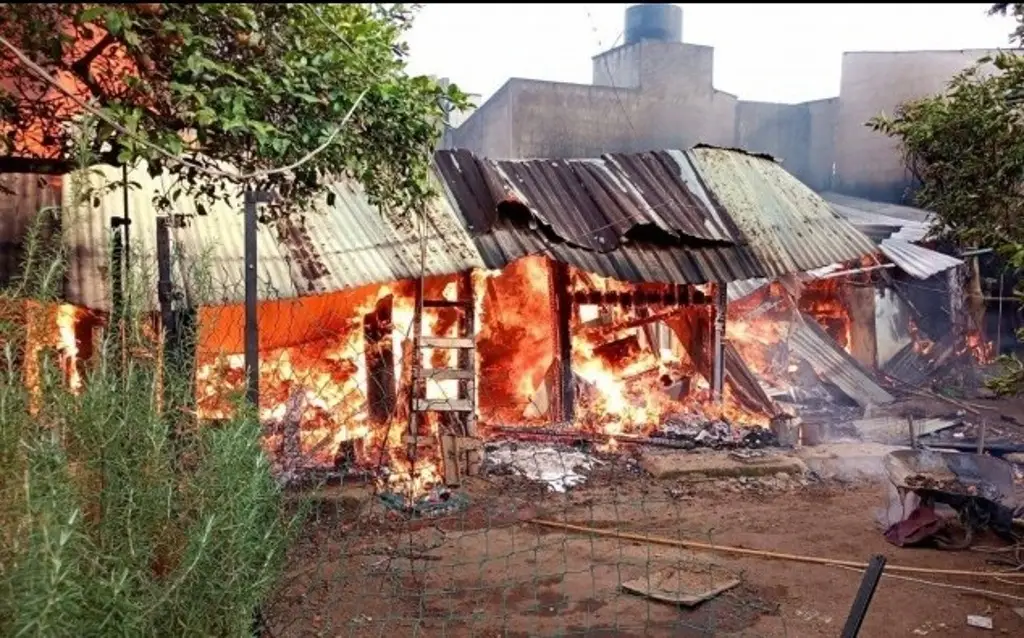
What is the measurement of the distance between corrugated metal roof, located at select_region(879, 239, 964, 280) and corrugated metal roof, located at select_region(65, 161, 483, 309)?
11.6 meters

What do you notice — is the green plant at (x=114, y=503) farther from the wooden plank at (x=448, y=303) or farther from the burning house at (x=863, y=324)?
the burning house at (x=863, y=324)

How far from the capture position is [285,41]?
220 inches

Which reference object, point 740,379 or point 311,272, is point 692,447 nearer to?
point 740,379

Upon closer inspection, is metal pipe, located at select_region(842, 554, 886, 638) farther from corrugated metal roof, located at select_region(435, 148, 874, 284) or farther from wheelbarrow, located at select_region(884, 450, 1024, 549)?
corrugated metal roof, located at select_region(435, 148, 874, 284)

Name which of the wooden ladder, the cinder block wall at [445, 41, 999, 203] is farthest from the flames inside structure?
the cinder block wall at [445, 41, 999, 203]

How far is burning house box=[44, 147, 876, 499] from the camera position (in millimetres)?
9914

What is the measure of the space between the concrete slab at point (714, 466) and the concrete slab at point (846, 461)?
0.38 m

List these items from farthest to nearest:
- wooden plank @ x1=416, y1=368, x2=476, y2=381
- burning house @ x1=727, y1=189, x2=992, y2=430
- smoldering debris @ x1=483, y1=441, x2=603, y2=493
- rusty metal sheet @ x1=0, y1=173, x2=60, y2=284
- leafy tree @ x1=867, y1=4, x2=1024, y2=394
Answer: burning house @ x1=727, y1=189, x2=992, y2=430
smoldering debris @ x1=483, y1=441, x2=603, y2=493
wooden plank @ x1=416, y1=368, x2=476, y2=381
rusty metal sheet @ x1=0, y1=173, x2=60, y2=284
leafy tree @ x1=867, y1=4, x2=1024, y2=394

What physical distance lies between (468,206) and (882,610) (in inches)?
Answer: 315

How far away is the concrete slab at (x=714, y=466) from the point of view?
10914mm

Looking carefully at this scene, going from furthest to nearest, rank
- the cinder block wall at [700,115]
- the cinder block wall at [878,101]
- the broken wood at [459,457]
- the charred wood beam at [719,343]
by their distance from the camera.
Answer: the cinder block wall at [700,115] → the cinder block wall at [878,101] → the charred wood beam at [719,343] → the broken wood at [459,457]

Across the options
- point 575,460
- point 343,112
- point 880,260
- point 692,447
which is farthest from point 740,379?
point 343,112

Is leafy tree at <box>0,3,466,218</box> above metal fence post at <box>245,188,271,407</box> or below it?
above

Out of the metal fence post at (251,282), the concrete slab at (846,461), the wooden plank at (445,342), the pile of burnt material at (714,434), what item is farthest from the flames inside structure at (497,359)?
the metal fence post at (251,282)
